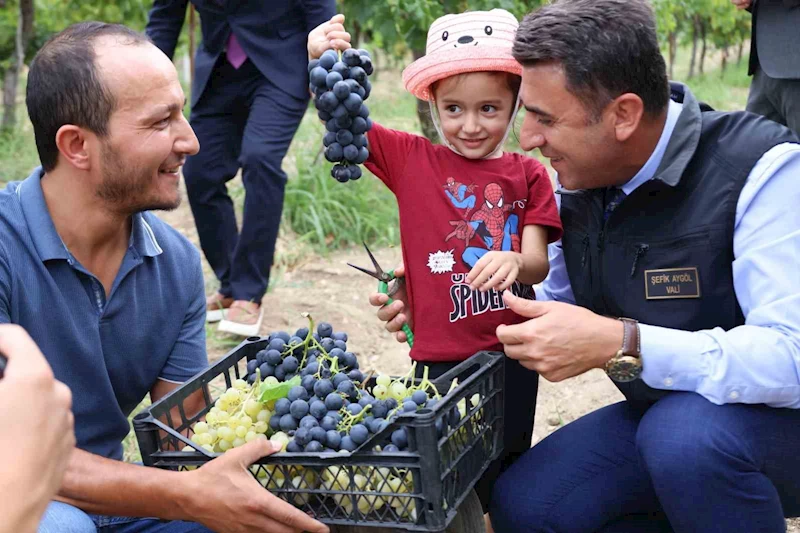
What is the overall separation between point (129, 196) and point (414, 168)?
736 mm

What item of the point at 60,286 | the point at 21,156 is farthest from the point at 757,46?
the point at 21,156

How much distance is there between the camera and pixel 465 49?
7.70 ft

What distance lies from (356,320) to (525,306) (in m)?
2.72

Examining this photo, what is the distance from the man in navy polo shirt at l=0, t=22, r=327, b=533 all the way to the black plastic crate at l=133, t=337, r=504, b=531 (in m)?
0.19

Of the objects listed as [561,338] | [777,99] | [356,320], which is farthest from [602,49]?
[356,320]

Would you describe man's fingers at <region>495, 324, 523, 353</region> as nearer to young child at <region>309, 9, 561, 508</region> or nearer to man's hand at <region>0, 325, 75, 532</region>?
young child at <region>309, 9, 561, 508</region>

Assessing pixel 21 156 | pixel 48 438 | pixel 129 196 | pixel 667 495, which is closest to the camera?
pixel 48 438

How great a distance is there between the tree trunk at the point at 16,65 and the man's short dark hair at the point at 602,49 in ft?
25.4

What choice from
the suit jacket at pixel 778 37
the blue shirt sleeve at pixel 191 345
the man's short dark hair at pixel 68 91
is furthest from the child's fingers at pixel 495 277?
the suit jacket at pixel 778 37

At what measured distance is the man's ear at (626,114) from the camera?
80.0 inches

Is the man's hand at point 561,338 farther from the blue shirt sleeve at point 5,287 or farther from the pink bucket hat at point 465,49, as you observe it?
the blue shirt sleeve at point 5,287

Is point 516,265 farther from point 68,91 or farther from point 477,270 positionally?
point 68,91

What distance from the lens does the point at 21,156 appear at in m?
8.26

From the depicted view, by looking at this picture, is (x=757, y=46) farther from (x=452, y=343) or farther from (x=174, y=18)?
(x=174, y=18)
